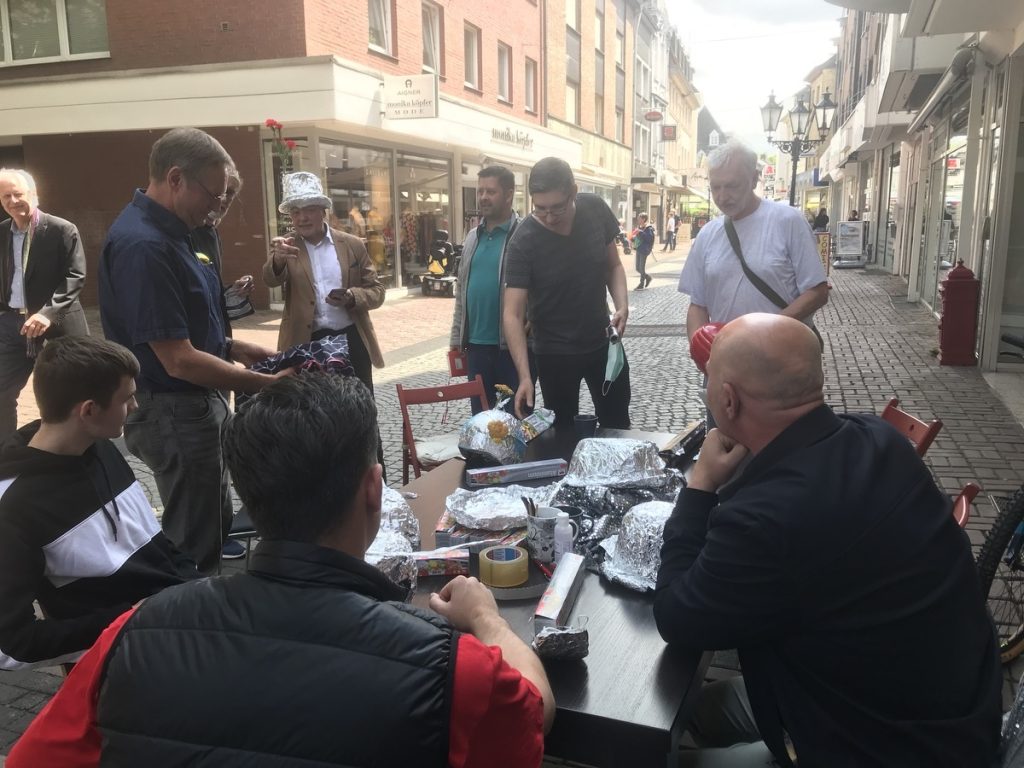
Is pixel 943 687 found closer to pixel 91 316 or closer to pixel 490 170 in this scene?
pixel 490 170

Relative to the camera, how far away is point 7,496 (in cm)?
210

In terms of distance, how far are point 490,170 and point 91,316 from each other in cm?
1191

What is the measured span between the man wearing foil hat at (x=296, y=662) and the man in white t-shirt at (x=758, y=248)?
9.94 feet

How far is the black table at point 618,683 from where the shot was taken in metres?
1.53

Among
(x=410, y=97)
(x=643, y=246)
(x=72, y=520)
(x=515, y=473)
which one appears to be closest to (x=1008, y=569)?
(x=515, y=473)

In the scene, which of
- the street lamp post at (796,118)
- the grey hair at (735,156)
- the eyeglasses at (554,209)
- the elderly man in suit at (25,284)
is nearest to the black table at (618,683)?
the eyeglasses at (554,209)

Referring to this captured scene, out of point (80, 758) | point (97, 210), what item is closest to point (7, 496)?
point (80, 758)

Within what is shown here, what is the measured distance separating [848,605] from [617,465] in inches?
45.7

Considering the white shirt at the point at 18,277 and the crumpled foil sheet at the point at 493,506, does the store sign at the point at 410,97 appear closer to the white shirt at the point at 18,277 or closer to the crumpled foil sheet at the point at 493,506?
the white shirt at the point at 18,277

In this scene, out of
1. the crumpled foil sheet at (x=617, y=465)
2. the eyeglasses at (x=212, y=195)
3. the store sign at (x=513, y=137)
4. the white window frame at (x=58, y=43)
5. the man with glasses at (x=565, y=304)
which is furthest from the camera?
the store sign at (x=513, y=137)

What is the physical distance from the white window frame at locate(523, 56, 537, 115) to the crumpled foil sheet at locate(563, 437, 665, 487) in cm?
2155

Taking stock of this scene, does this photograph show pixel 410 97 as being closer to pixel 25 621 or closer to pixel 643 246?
pixel 643 246

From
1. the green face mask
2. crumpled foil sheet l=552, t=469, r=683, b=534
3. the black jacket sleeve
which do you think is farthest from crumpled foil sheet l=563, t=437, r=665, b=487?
the black jacket sleeve

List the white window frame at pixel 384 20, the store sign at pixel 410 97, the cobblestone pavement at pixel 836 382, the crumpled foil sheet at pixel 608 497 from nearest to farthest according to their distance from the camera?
the crumpled foil sheet at pixel 608 497 < the cobblestone pavement at pixel 836 382 < the store sign at pixel 410 97 < the white window frame at pixel 384 20
